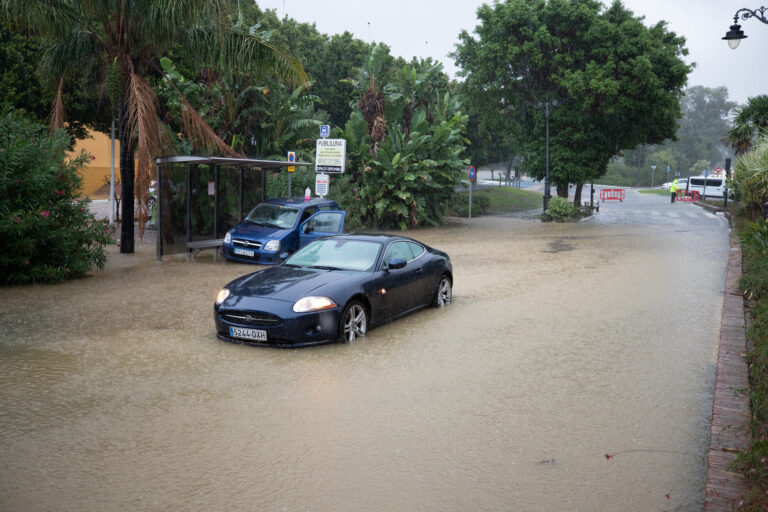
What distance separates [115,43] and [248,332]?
11387 millimetres

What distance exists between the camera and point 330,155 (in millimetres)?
23141

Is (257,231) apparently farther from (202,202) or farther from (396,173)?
(396,173)

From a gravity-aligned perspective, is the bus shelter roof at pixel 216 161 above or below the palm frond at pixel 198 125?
below

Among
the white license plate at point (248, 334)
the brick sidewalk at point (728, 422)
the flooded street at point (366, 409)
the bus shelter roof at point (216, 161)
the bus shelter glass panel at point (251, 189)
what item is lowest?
the flooded street at point (366, 409)

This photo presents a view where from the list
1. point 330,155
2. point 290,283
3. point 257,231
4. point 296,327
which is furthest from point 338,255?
point 330,155

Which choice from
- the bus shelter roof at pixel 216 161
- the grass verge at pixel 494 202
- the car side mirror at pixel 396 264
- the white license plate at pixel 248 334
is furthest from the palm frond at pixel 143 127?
the grass verge at pixel 494 202

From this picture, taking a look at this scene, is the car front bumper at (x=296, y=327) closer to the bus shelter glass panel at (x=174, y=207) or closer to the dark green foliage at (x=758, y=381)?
the dark green foliage at (x=758, y=381)

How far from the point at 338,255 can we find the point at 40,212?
6.01 metres

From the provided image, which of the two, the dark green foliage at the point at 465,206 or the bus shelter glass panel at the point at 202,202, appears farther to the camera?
the dark green foliage at the point at 465,206

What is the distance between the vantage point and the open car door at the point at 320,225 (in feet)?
57.4

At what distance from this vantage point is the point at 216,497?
4480 mm

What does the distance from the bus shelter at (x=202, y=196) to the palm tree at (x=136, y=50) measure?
68cm

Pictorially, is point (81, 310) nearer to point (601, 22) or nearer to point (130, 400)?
point (130, 400)

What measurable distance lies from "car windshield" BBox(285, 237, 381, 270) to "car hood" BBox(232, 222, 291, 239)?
255 inches
